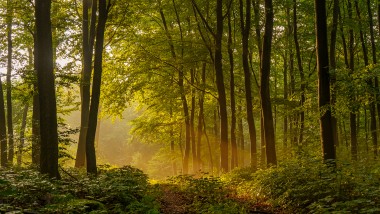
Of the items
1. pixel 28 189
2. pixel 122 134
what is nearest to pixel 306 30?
pixel 28 189

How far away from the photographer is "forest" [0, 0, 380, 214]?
29.3ft

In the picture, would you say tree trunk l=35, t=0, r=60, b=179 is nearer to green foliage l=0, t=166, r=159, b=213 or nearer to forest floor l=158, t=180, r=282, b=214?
green foliage l=0, t=166, r=159, b=213

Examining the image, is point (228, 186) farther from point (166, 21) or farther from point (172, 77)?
point (166, 21)

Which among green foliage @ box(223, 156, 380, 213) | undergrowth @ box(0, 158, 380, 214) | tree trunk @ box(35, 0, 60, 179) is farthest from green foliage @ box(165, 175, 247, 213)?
tree trunk @ box(35, 0, 60, 179)

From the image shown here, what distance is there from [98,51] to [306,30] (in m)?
16.2

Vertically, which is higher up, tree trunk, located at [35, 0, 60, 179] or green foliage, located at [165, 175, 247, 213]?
tree trunk, located at [35, 0, 60, 179]

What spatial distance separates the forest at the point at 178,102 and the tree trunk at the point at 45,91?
1.1 inches

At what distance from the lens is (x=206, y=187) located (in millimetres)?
12023

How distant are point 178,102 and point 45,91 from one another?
19658mm

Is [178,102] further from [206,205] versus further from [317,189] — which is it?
[317,189]

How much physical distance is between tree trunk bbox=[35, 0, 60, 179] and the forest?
29mm

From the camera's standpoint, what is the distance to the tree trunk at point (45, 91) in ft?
32.9

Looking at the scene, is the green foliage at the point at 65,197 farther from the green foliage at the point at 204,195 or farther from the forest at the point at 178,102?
the green foliage at the point at 204,195

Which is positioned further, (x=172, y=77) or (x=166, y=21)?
(x=166, y=21)
